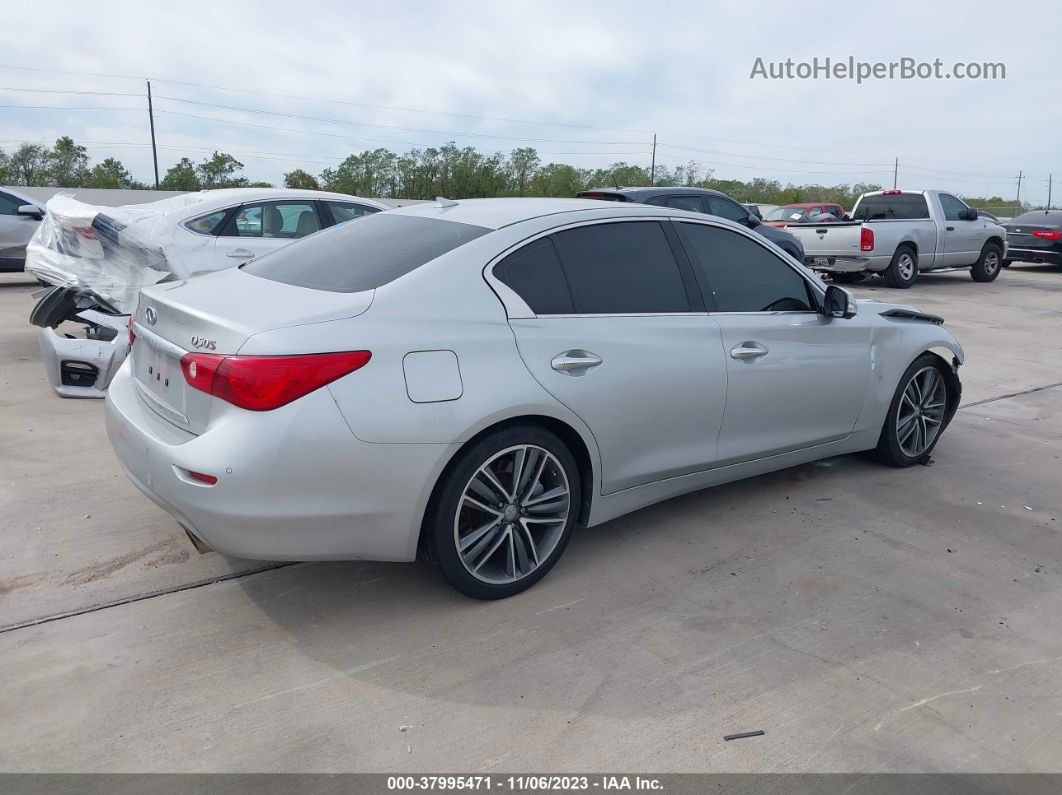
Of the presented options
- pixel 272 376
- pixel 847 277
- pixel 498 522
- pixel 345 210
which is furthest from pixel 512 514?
pixel 847 277

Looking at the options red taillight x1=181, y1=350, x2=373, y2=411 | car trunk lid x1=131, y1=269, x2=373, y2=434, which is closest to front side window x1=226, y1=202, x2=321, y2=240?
car trunk lid x1=131, y1=269, x2=373, y2=434

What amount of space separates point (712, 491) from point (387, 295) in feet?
7.97

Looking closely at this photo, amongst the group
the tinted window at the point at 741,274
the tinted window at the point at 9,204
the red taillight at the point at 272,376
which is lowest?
the red taillight at the point at 272,376

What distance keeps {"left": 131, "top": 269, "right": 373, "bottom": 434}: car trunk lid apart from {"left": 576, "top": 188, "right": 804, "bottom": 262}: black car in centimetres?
900

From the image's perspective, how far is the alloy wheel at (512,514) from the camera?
3.51 m

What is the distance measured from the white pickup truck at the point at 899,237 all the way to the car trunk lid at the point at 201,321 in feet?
44.6

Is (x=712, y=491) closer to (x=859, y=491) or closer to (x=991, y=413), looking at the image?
(x=859, y=491)

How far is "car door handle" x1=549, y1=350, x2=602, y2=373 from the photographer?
3619 millimetres

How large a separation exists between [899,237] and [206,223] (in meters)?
12.2

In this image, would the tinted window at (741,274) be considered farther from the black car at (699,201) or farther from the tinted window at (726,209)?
the tinted window at (726,209)

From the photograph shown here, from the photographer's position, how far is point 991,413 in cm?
699

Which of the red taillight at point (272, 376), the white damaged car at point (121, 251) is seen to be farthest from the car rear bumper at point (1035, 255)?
the red taillight at point (272, 376)

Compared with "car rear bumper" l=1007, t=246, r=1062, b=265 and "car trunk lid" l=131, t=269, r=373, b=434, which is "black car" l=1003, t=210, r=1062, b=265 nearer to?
"car rear bumper" l=1007, t=246, r=1062, b=265

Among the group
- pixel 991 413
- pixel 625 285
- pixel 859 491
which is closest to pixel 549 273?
pixel 625 285
